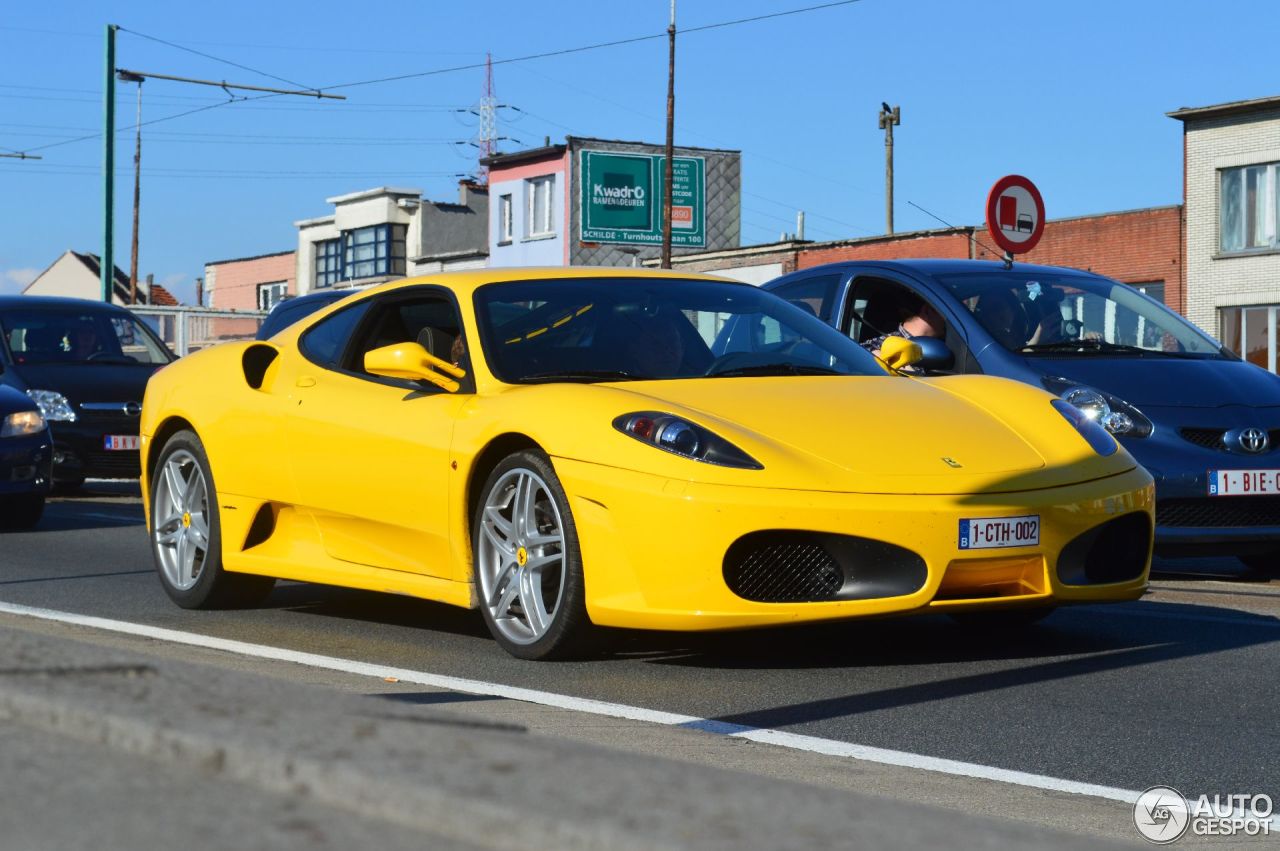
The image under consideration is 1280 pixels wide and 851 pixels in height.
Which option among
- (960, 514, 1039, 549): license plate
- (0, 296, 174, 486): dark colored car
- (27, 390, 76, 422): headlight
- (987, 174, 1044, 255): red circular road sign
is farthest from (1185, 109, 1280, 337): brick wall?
(960, 514, 1039, 549): license plate

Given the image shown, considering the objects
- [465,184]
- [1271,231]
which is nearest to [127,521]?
[1271,231]

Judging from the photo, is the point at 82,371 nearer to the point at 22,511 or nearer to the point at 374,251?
the point at 22,511

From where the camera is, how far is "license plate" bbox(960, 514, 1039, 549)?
5898mm

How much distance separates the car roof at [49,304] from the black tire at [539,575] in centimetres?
1135

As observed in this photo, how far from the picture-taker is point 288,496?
7.44 m

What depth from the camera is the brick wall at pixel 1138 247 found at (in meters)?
43.7

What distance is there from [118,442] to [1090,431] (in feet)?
35.3

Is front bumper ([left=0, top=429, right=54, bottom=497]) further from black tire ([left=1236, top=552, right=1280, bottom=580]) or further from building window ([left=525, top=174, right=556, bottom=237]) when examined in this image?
building window ([left=525, top=174, right=556, bottom=237])

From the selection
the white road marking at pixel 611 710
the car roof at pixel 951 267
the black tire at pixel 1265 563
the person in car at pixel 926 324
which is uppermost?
the car roof at pixel 951 267

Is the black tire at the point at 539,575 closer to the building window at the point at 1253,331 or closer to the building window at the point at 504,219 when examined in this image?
the building window at the point at 1253,331

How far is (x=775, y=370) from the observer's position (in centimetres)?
689

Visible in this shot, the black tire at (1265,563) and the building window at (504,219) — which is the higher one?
the building window at (504,219)

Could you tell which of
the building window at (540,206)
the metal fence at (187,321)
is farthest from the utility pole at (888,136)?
the metal fence at (187,321)

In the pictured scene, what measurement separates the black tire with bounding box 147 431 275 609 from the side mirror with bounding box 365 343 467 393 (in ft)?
4.72
